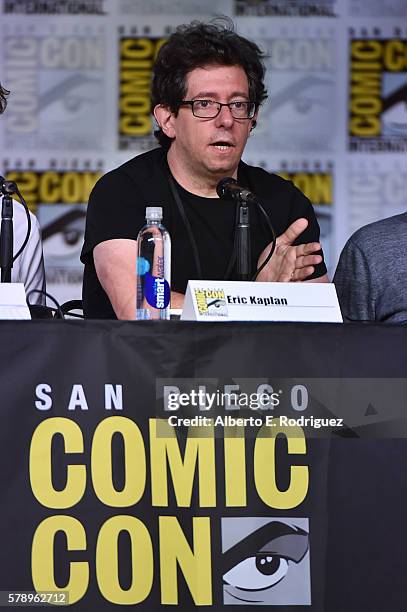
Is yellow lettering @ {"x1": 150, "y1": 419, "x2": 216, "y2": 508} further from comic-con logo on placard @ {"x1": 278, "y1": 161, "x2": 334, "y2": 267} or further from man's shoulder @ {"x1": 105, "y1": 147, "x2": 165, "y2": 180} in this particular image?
comic-con logo on placard @ {"x1": 278, "y1": 161, "x2": 334, "y2": 267}

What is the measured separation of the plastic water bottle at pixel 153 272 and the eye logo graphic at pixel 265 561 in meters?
0.42

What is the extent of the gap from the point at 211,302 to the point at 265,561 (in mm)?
446

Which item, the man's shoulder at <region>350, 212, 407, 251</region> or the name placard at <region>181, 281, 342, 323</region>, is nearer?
the name placard at <region>181, 281, 342, 323</region>

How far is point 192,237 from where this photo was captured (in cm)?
267

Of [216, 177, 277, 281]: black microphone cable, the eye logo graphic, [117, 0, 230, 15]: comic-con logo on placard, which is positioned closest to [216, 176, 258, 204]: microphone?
[216, 177, 277, 281]: black microphone cable

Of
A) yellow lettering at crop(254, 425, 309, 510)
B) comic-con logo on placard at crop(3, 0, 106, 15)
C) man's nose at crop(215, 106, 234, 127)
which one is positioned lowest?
yellow lettering at crop(254, 425, 309, 510)

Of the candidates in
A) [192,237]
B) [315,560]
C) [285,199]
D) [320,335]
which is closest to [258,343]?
[320,335]

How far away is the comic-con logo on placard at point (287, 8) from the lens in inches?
156

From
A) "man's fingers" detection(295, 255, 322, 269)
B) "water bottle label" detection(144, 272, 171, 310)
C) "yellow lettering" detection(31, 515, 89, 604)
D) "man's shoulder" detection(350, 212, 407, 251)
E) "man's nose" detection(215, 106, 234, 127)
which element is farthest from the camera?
"man's shoulder" detection(350, 212, 407, 251)

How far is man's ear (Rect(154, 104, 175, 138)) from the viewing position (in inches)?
109

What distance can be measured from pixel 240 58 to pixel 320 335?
3.31ft

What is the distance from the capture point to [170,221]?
2.68m

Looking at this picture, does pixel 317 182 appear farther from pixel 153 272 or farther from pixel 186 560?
pixel 186 560

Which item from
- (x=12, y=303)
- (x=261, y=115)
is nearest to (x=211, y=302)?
(x=12, y=303)
